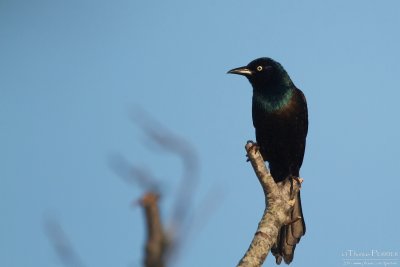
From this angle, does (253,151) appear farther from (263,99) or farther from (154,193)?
(154,193)

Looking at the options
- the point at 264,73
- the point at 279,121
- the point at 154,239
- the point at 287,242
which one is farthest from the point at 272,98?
the point at 154,239

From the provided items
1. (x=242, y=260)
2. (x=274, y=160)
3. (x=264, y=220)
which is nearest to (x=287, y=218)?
(x=264, y=220)

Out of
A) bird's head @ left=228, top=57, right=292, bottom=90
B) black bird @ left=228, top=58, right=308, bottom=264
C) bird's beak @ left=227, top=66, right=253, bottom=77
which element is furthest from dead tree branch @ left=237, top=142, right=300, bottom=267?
bird's beak @ left=227, top=66, right=253, bottom=77

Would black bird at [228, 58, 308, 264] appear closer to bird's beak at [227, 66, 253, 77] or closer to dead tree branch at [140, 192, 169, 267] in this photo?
bird's beak at [227, 66, 253, 77]

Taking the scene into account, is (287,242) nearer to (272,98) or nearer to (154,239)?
A: (272,98)

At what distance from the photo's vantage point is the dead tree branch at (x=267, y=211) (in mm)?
3720

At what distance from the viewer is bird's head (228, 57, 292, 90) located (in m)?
7.82

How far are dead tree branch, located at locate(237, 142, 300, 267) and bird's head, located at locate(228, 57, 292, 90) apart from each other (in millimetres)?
2399

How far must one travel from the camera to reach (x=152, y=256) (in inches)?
38.5

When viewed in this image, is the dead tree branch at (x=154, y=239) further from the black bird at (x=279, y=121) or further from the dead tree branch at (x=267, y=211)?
the black bird at (x=279, y=121)

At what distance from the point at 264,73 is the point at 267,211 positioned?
3649 mm

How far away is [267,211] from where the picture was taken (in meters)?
4.60

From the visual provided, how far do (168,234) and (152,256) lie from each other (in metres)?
0.05

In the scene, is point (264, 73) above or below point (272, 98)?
above
